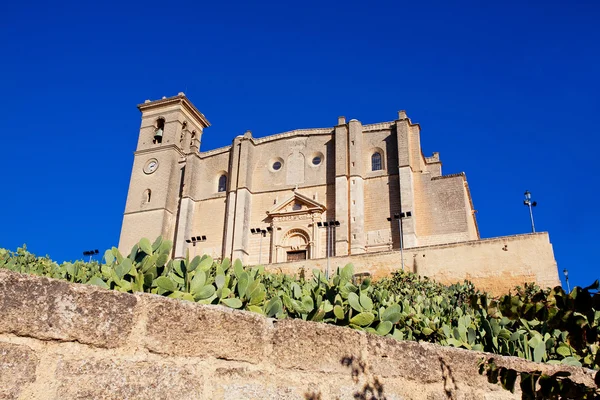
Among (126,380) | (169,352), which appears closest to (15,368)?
(126,380)

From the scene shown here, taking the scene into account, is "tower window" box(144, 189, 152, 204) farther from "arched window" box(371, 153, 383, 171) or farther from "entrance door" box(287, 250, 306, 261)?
"arched window" box(371, 153, 383, 171)

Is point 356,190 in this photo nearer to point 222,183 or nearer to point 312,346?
point 222,183

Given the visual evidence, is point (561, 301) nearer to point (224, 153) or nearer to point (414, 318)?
point (414, 318)

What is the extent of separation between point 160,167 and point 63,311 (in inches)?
1345

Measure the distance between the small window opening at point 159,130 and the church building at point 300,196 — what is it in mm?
783

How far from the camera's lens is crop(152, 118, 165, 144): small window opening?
3650cm

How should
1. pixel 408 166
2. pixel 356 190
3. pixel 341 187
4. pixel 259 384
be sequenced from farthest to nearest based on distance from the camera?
pixel 341 187 < pixel 356 190 < pixel 408 166 < pixel 259 384

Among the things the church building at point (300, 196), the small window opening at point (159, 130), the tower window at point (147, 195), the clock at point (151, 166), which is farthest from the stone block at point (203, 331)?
the small window opening at point (159, 130)

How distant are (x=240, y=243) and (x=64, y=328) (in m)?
27.9

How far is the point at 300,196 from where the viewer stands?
30.2 meters

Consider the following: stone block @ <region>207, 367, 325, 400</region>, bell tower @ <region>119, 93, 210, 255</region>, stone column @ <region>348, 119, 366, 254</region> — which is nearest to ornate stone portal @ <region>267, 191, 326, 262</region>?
stone column @ <region>348, 119, 366, 254</region>

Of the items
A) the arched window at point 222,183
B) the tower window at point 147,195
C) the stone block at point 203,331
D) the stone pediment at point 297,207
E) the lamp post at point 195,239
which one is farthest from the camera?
the tower window at point 147,195

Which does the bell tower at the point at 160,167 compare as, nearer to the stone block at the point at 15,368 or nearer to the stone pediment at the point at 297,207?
the stone pediment at the point at 297,207

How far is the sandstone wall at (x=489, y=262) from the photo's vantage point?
2009cm
